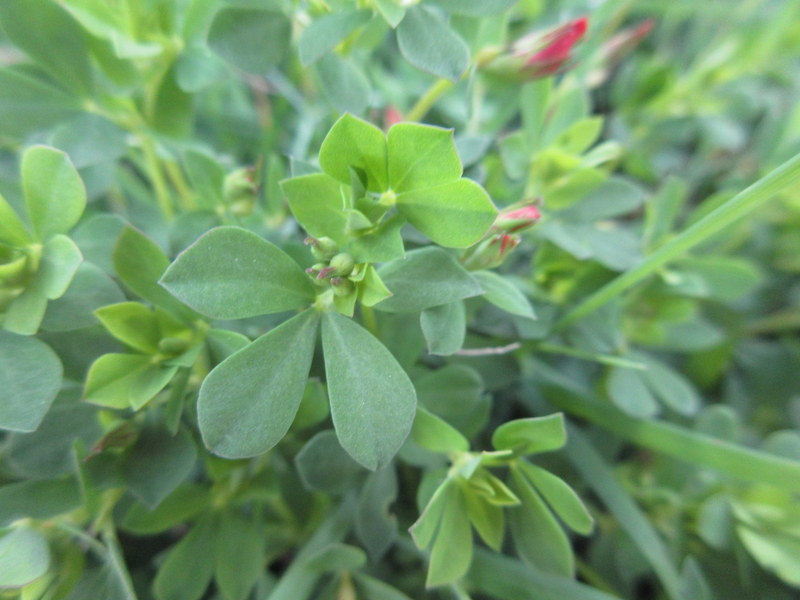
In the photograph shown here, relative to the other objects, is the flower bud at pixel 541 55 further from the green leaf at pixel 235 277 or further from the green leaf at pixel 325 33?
the green leaf at pixel 235 277

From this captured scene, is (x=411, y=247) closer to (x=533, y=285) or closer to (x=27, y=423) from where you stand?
(x=533, y=285)

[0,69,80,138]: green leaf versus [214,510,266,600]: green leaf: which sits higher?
[0,69,80,138]: green leaf

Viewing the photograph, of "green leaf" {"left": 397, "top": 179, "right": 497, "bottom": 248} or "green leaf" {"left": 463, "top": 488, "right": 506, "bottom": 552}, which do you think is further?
"green leaf" {"left": 463, "top": 488, "right": 506, "bottom": 552}

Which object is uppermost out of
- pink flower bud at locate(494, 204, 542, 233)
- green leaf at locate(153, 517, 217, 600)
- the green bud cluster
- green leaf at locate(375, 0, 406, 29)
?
green leaf at locate(375, 0, 406, 29)

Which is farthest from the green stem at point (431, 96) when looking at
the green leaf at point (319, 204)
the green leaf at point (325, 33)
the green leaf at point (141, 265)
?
the green leaf at point (141, 265)

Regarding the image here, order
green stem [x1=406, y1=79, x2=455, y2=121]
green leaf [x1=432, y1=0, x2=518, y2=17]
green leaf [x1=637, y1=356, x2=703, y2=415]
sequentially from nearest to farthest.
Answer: green leaf [x1=432, y1=0, x2=518, y2=17], green stem [x1=406, y1=79, x2=455, y2=121], green leaf [x1=637, y1=356, x2=703, y2=415]

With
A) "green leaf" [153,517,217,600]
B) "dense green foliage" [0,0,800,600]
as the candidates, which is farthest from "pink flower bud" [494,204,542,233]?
"green leaf" [153,517,217,600]

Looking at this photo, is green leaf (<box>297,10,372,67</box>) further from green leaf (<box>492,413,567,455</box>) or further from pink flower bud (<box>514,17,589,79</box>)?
green leaf (<box>492,413,567,455</box>)
